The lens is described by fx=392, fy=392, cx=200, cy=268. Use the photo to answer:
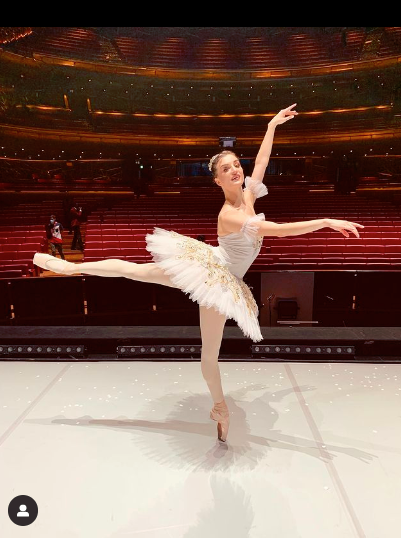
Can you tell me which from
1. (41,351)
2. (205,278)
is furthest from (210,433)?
(41,351)

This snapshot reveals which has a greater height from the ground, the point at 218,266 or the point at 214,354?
the point at 218,266

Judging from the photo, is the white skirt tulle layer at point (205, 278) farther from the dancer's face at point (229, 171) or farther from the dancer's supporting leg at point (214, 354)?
the dancer's face at point (229, 171)

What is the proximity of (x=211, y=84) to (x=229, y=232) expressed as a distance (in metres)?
10.8

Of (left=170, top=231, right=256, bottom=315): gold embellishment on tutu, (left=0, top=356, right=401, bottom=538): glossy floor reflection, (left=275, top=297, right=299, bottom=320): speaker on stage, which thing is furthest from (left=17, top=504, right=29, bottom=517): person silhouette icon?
(left=275, top=297, right=299, bottom=320): speaker on stage

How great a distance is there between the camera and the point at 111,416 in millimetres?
2367

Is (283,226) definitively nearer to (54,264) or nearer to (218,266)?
(218,266)

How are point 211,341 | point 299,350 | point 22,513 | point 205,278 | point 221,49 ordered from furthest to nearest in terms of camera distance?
point 221,49 < point 299,350 < point 211,341 < point 205,278 < point 22,513

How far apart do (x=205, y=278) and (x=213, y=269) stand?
75 millimetres

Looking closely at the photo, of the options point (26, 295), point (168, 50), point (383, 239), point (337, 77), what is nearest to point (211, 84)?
point (168, 50)

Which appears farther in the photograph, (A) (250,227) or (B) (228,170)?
(B) (228,170)

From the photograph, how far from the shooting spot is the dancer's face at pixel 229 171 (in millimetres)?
1891

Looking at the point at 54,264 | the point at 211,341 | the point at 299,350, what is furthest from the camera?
the point at 299,350

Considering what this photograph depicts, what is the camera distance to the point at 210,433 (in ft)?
7.20

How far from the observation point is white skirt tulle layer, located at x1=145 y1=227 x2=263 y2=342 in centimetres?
180
